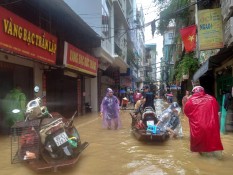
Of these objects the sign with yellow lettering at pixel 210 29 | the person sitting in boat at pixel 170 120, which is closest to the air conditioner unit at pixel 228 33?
the sign with yellow lettering at pixel 210 29

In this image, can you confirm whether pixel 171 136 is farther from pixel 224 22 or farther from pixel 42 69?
pixel 42 69

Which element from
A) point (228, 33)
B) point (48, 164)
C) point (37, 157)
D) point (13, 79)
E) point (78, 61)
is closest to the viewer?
point (48, 164)

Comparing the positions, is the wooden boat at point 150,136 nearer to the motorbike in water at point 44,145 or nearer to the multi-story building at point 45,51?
the motorbike in water at point 44,145

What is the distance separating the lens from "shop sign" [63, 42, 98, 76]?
14.9m

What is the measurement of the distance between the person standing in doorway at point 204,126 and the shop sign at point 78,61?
8.22 m

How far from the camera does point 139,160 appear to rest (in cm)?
769

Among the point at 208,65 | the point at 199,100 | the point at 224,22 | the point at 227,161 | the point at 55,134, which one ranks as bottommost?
the point at 227,161

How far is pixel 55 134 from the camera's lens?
20.9 feet

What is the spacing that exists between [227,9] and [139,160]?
7.50 m

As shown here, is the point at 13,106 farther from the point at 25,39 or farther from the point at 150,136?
the point at 150,136

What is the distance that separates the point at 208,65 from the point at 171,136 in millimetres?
4418

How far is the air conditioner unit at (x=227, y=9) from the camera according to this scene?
38.7 feet

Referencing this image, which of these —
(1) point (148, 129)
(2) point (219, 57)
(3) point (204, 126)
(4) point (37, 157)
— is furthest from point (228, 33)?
(4) point (37, 157)

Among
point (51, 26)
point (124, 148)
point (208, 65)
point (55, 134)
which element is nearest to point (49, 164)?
point (55, 134)
